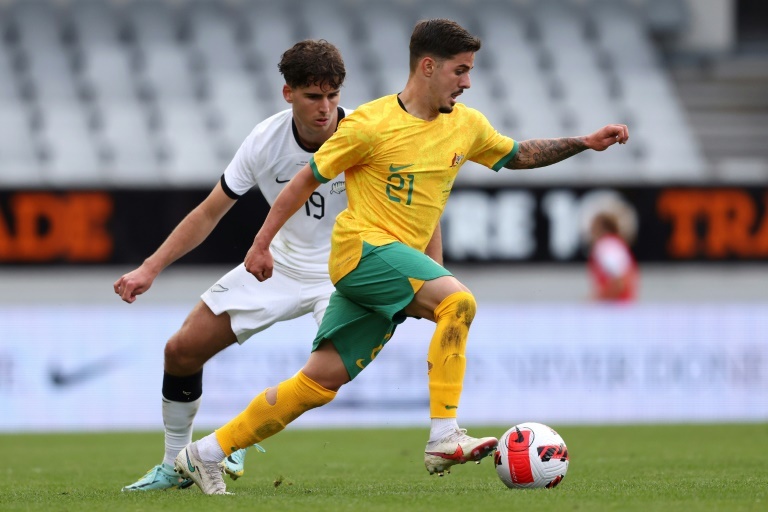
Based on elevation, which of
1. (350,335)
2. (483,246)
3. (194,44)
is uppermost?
(194,44)

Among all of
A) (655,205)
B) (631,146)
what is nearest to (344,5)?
(631,146)

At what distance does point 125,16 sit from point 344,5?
9.97ft

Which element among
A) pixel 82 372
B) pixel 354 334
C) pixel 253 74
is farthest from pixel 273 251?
pixel 253 74

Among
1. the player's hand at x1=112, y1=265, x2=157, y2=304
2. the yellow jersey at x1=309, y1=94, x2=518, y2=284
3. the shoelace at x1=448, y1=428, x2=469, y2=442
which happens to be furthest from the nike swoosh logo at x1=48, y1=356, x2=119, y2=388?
the shoelace at x1=448, y1=428, x2=469, y2=442

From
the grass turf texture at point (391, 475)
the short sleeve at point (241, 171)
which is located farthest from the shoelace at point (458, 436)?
the short sleeve at point (241, 171)

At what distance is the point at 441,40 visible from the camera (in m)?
5.35

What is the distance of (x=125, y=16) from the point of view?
60.1ft

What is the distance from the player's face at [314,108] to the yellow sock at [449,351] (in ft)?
3.82

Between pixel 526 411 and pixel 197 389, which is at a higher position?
pixel 197 389

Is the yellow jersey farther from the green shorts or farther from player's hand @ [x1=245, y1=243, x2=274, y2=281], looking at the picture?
player's hand @ [x1=245, y1=243, x2=274, y2=281]

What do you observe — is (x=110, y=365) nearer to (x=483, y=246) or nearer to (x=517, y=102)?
(x=483, y=246)

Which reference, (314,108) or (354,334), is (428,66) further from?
(354,334)

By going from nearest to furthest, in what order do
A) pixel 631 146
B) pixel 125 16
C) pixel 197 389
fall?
pixel 197 389
pixel 631 146
pixel 125 16

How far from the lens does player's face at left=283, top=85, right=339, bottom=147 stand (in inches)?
230
